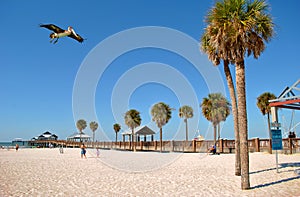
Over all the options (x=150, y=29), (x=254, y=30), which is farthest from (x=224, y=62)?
(x=150, y=29)

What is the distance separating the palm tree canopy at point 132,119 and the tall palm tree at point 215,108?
14.7m

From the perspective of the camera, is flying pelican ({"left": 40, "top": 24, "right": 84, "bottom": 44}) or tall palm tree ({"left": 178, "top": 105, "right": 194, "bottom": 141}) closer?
flying pelican ({"left": 40, "top": 24, "right": 84, "bottom": 44})

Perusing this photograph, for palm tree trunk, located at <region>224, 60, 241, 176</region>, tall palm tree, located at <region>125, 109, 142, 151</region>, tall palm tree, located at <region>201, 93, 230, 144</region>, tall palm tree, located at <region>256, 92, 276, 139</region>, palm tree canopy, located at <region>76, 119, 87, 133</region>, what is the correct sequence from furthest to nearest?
1. palm tree canopy, located at <region>76, 119, 87, 133</region>
2. tall palm tree, located at <region>125, 109, 142, 151</region>
3. tall palm tree, located at <region>201, 93, 230, 144</region>
4. tall palm tree, located at <region>256, 92, 276, 139</region>
5. palm tree trunk, located at <region>224, 60, 241, 176</region>

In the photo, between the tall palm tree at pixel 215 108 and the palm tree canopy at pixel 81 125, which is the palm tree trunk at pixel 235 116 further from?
the palm tree canopy at pixel 81 125

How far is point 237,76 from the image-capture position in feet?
29.9

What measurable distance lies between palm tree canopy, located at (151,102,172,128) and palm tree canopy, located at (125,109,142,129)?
4.81m

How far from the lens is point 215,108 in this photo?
36.1m

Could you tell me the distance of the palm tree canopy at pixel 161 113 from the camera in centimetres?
4306

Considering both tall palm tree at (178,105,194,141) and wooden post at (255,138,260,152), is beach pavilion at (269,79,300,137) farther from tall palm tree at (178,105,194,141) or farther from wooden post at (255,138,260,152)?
tall palm tree at (178,105,194,141)

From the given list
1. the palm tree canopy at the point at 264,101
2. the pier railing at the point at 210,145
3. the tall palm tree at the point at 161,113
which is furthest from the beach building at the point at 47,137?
the palm tree canopy at the point at 264,101

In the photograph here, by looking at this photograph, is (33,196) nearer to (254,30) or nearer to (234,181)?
(234,181)

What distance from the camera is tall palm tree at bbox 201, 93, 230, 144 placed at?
35938 mm

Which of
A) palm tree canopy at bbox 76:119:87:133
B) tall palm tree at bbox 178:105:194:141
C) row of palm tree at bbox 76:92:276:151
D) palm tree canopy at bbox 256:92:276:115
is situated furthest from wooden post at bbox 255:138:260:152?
palm tree canopy at bbox 76:119:87:133

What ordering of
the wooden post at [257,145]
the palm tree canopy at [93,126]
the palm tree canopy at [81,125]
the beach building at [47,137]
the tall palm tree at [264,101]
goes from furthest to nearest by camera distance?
the beach building at [47,137], the palm tree canopy at [93,126], the palm tree canopy at [81,125], the tall palm tree at [264,101], the wooden post at [257,145]
